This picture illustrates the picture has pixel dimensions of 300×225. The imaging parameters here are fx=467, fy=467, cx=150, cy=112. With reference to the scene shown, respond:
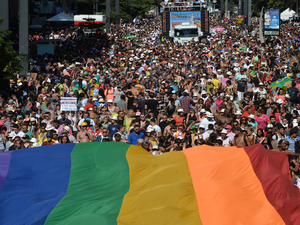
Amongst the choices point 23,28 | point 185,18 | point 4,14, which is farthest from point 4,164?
point 185,18

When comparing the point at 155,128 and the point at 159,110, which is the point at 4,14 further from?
the point at 155,128

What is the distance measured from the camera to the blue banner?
38500 mm

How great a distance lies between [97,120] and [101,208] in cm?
789

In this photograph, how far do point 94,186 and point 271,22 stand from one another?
3276cm

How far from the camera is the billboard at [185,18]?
146 feet

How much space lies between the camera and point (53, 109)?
16.6 meters

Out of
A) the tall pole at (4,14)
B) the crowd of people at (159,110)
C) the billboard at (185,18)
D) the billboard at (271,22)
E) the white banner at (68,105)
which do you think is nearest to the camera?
the crowd of people at (159,110)

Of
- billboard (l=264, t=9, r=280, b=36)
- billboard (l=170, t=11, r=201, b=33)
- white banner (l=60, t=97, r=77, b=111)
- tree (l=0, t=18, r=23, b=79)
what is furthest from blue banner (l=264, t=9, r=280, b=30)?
white banner (l=60, t=97, r=77, b=111)

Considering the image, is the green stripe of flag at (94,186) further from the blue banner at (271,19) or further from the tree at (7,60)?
the blue banner at (271,19)

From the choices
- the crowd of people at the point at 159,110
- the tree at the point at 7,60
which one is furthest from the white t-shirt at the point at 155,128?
the tree at the point at 7,60

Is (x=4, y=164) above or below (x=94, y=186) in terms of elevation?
above

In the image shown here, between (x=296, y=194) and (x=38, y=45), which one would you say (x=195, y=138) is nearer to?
(x=296, y=194)

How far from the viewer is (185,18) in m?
45.0

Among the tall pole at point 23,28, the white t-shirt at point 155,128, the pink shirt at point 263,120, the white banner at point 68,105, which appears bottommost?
the white t-shirt at point 155,128
